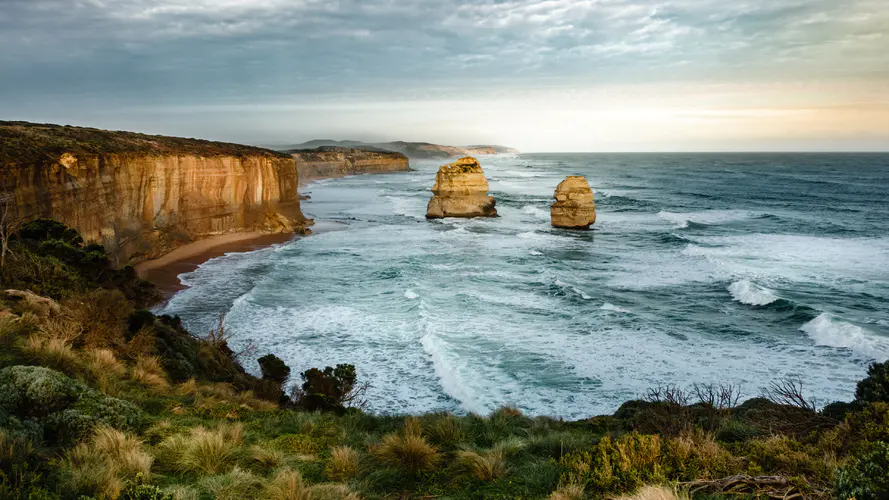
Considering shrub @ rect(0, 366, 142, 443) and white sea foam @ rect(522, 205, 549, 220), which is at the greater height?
shrub @ rect(0, 366, 142, 443)

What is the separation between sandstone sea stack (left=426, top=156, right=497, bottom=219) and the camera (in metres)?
53.1

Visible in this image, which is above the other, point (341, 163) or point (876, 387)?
point (341, 163)

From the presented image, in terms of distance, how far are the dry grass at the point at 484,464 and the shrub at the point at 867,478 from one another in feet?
11.7

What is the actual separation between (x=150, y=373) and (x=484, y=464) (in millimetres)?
8380

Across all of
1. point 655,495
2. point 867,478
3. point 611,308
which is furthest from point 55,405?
point 611,308

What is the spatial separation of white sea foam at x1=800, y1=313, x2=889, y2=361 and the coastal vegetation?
1172 centimetres

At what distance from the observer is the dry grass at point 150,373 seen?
11091 mm

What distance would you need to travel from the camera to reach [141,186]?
109 ft

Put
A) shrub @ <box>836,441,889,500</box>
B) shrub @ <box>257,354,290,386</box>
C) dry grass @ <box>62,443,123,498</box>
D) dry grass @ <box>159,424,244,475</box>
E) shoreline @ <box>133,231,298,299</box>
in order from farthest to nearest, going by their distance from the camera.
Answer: shoreline @ <box>133,231,298,299</box> → shrub @ <box>257,354,290,386</box> → dry grass @ <box>159,424,244,475</box> → dry grass @ <box>62,443,123,498</box> → shrub @ <box>836,441,889,500</box>

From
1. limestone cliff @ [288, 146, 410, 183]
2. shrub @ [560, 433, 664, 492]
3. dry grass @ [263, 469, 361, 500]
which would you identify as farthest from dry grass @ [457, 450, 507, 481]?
limestone cliff @ [288, 146, 410, 183]

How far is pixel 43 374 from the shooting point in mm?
7594

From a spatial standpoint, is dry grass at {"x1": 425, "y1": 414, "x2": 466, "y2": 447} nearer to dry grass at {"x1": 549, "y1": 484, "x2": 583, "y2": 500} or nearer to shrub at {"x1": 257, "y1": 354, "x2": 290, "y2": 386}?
dry grass at {"x1": 549, "y1": 484, "x2": 583, "y2": 500}

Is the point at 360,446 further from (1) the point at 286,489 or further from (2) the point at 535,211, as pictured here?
(2) the point at 535,211

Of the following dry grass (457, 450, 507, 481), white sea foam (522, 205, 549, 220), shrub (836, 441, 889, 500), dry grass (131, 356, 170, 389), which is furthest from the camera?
white sea foam (522, 205, 549, 220)
